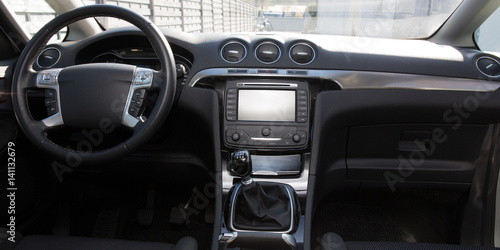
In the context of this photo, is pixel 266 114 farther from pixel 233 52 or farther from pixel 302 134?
pixel 233 52

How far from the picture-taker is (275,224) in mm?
1286

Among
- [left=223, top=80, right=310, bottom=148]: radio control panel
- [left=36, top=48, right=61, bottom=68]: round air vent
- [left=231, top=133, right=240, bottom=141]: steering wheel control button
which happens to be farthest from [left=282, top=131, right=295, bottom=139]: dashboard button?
[left=36, top=48, right=61, bottom=68]: round air vent

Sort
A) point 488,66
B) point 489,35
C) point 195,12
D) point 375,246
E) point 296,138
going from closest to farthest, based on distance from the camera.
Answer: point 375,246, point 296,138, point 488,66, point 489,35, point 195,12

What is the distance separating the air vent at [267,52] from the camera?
5.23ft

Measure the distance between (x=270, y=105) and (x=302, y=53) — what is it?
0.96 feet

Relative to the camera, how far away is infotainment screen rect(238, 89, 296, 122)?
1.54 m

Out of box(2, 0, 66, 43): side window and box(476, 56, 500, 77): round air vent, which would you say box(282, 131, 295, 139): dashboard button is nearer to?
box(476, 56, 500, 77): round air vent

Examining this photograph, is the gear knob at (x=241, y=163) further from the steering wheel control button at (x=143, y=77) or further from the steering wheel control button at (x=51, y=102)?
the steering wheel control button at (x=51, y=102)

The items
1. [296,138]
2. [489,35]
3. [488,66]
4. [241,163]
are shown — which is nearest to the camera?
[241,163]

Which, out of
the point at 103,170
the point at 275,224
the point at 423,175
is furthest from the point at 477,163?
the point at 103,170

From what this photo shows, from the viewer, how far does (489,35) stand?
1851mm

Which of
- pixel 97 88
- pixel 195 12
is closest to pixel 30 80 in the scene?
pixel 97 88

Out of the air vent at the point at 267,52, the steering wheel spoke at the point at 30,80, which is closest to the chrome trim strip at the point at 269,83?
the air vent at the point at 267,52

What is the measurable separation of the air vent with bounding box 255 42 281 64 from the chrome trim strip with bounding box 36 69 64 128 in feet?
2.75
